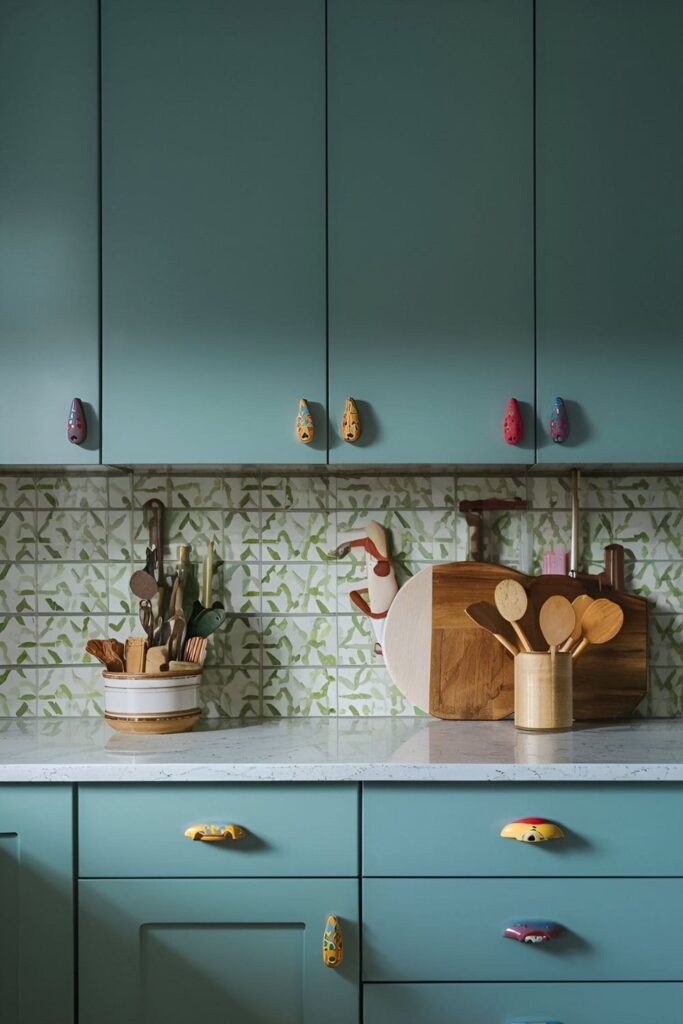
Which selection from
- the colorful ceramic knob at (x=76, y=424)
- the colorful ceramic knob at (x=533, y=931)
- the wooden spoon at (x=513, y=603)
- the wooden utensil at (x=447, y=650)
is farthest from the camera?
the wooden utensil at (x=447, y=650)

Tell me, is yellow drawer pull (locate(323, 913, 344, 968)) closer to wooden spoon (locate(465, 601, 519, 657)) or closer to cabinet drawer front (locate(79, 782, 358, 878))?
cabinet drawer front (locate(79, 782, 358, 878))

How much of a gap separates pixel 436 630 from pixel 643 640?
0.50m

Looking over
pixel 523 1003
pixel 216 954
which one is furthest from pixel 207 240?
pixel 523 1003

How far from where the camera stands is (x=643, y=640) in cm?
240

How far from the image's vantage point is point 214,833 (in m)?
1.84

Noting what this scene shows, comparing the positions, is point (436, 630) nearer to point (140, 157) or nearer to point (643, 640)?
point (643, 640)

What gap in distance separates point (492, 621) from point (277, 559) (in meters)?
0.56

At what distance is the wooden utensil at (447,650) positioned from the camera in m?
2.34

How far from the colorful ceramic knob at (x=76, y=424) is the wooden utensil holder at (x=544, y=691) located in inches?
41.7

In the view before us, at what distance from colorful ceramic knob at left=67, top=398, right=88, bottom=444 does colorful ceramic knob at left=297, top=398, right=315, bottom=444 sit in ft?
1.51

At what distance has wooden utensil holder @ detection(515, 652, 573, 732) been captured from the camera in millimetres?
2141

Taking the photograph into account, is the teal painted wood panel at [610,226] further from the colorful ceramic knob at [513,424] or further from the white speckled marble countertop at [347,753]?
the white speckled marble countertop at [347,753]

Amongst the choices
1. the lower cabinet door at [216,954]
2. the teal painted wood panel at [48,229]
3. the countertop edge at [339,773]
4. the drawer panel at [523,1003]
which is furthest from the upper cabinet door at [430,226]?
the drawer panel at [523,1003]

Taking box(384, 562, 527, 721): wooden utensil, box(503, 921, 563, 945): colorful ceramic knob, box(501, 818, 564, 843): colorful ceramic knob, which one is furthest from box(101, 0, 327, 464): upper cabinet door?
box(503, 921, 563, 945): colorful ceramic knob
